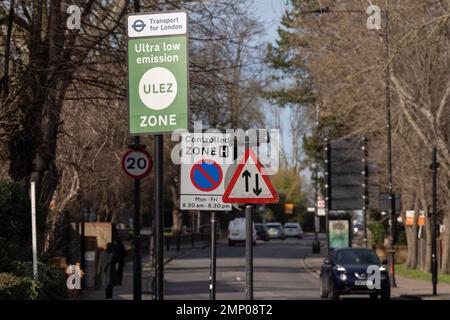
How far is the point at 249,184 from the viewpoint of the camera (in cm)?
1346

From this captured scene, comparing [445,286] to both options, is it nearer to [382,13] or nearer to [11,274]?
[382,13]

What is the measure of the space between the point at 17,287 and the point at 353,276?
617 inches

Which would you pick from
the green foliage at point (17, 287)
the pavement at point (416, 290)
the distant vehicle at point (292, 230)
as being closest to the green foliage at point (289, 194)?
the distant vehicle at point (292, 230)

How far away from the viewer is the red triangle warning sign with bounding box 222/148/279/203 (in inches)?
527

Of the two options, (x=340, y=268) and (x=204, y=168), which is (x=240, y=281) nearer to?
(x=340, y=268)

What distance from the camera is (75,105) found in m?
28.7

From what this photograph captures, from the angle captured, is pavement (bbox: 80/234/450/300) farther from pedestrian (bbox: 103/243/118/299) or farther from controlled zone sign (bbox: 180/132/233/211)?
controlled zone sign (bbox: 180/132/233/211)

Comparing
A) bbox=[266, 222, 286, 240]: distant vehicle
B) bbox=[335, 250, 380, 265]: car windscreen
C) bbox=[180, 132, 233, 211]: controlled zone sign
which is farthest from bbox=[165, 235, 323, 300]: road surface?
bbox=[266, 222, 286, 240]: distant vehicle

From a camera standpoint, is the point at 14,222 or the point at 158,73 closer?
the point at 158,73

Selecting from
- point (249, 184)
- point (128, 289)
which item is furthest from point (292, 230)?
point (249, 184)

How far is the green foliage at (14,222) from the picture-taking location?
17.1 meters

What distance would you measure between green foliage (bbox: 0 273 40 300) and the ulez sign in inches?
121

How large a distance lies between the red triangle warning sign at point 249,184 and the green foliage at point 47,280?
4011 millimetres

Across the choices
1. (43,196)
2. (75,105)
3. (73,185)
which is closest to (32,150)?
(43,196)
